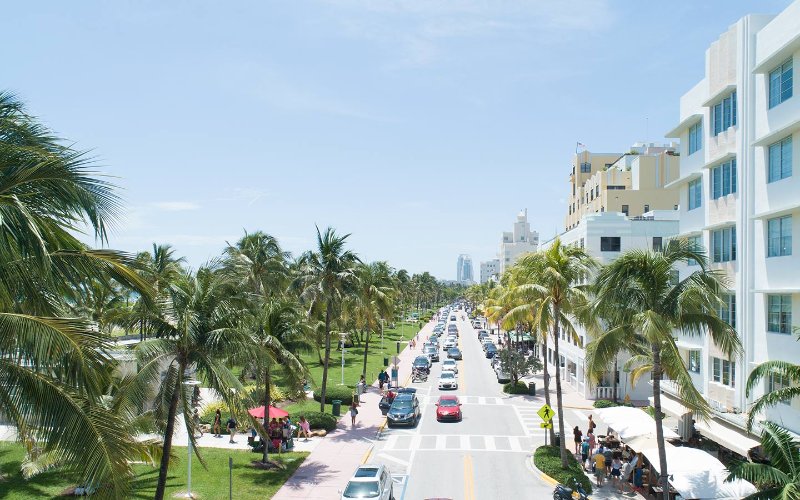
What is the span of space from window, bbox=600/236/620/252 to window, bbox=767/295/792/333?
21211 mm

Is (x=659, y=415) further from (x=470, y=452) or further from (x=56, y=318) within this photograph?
(x=56, y=318)

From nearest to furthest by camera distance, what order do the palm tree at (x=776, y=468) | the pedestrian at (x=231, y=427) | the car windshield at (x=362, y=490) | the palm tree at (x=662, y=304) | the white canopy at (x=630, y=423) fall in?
the palm tree at (x=776, y=468) → the palm tree at (x=662, y=304) → the car windshield at (x=362, y=490) → the white canopy at (x=630, y=423) → the pedestrian at (x=231, y=427)

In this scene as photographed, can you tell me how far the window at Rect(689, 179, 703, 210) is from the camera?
1099 inches

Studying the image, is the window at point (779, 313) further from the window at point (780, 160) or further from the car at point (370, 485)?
the car at point (370, 485)

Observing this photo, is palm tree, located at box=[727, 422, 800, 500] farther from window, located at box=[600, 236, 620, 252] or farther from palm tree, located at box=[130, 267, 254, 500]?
window, located at box=[600, 236, 620, 252]

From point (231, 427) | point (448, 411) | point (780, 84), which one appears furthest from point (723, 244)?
point (231, 427)

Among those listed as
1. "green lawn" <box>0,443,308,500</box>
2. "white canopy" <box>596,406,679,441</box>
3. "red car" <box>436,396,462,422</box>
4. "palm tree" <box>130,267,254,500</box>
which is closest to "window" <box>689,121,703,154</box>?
"white canopy" <box>596,406,679,441</box>

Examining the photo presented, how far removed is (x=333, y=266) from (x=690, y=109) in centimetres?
1834

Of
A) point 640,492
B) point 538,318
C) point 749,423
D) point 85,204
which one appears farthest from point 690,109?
point 85,204

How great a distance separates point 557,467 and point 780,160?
43.6 ft

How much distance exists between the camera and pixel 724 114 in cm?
2489

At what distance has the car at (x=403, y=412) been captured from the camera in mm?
33250

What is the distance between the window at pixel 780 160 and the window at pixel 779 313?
156 inches

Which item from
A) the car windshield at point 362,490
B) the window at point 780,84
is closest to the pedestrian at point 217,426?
the car windshield at point 362,490
